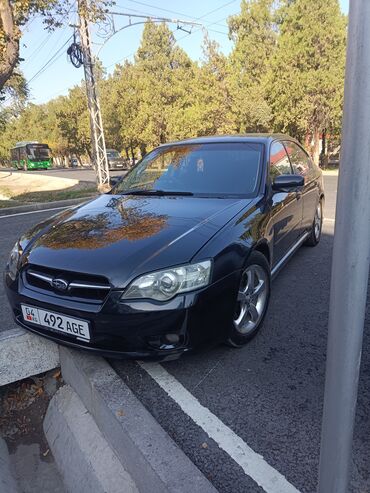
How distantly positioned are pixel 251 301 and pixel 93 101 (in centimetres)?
1116

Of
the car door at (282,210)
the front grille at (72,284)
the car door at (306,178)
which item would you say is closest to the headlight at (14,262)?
the front grille at (72,284)

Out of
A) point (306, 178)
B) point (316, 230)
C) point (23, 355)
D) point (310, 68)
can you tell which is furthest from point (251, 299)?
point (310, 68)

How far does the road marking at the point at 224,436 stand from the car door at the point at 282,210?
1.47m

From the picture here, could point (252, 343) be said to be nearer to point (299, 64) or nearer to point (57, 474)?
point (57, 474)

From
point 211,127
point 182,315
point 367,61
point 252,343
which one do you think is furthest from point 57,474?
point 211,127

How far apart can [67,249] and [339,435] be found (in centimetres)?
187

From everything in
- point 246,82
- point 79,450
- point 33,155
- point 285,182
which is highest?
point 246,82

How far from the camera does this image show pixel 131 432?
1.99m

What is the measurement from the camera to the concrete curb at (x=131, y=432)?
173 cm

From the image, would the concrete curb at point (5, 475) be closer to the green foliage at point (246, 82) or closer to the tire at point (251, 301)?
the tire at point (251, 301)

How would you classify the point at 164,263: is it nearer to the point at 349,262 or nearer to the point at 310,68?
the point at 349,262

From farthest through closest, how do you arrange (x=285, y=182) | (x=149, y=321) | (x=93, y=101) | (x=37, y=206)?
(x=93, y=101), (x=37, y=206), (x=285, y=182), (x=149, y=321)

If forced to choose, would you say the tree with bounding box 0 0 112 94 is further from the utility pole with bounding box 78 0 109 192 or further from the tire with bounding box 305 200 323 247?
the tire with bounding box 305 200 323 247

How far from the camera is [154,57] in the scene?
3347 cm
